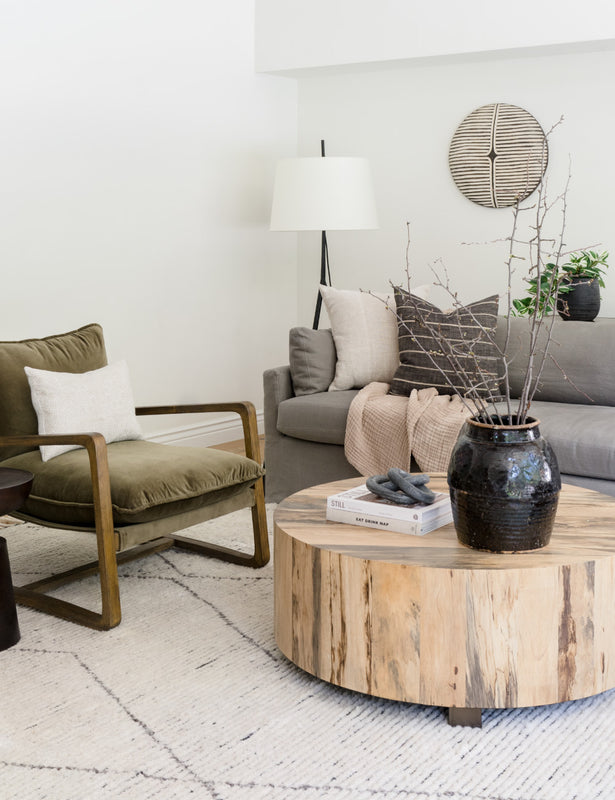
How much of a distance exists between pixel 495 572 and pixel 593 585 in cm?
22

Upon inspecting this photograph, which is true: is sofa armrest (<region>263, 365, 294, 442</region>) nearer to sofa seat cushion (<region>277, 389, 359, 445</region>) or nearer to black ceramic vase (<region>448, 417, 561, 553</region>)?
sofa seat cushion (<region>277, 389, 359, 445</region>)

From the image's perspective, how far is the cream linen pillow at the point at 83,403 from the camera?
2756 mm

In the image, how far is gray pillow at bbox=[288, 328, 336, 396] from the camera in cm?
382

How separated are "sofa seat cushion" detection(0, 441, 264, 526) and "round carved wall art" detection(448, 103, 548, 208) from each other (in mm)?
2637

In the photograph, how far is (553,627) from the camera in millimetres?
1883

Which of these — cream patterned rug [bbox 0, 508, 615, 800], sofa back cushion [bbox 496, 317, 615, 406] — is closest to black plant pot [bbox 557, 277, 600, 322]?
sofa back cushion [bbox 496, 317, 615, 406]

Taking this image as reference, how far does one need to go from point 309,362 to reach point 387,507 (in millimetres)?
1717

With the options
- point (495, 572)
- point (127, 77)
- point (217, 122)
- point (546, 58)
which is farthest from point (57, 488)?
point (546, 58)

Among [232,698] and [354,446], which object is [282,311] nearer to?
[354,446]

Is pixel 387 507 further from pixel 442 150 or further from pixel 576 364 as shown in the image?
pixel 442 150

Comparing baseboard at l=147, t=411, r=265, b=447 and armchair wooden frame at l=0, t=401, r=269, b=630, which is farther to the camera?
baseboard at l=147, t=411, r=265, b=447

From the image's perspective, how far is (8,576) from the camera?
92.9 inches

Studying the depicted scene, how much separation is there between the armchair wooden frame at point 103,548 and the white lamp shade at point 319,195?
1628mm

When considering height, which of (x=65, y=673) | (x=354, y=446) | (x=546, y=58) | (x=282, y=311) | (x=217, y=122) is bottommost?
(x=65, y=673)
